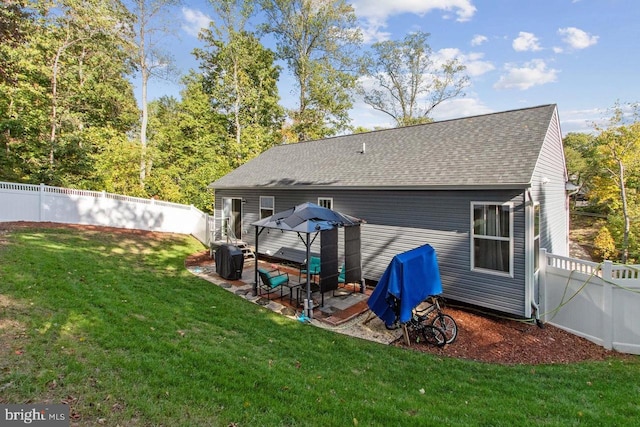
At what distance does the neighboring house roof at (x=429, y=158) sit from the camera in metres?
7.64

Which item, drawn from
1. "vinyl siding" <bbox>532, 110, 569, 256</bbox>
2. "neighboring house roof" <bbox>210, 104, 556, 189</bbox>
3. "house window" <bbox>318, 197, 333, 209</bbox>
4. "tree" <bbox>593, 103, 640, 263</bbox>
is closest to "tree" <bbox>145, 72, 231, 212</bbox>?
"neighboring house roof" <bbox>210, 104, 556, 189</bbox>

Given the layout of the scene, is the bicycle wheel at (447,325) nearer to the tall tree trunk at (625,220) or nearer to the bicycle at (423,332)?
the bicycle at (423,332)

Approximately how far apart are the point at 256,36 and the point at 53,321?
27887mm

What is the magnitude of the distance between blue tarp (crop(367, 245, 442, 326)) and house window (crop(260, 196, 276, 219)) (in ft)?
23.6

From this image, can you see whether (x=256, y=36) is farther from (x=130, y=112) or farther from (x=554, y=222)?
(x=554, y=222)

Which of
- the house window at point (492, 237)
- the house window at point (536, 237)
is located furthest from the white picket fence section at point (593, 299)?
the house window at point (492, 237)

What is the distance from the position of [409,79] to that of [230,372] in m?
32.0

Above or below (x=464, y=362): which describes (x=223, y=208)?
above

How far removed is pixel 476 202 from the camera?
7641 millimetres

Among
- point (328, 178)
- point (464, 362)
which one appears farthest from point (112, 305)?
point (328, 178)

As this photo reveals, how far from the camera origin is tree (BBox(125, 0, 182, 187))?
19734 mm

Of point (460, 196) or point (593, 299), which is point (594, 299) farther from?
point (460, 196)

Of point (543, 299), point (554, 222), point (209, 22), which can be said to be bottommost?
point (543, 299)

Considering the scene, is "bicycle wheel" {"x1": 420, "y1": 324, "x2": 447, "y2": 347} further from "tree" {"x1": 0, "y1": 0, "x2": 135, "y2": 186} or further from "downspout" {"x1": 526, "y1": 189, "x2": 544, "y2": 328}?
"tree" {"x1": 0, "y1": 0, "x2": 135, "y2": 186}
